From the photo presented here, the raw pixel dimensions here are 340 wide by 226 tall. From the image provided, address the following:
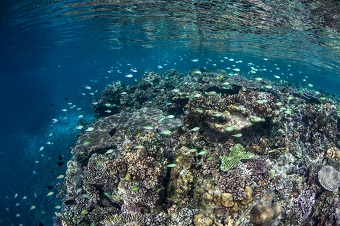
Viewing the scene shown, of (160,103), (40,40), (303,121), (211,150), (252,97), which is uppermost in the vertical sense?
(252,97)

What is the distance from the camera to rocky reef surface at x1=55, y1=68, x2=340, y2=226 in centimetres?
648

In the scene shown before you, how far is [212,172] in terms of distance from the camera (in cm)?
719

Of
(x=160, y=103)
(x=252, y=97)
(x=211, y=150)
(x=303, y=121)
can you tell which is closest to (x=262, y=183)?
(x=211, y=150)

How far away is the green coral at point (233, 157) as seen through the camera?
7.44 meters

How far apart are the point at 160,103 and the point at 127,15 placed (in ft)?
41.8

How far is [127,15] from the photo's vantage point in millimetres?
23047

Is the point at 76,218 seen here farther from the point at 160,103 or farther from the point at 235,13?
the point at 235,13

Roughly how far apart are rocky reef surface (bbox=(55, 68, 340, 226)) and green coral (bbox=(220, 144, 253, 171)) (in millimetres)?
33

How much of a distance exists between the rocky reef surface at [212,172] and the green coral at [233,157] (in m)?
0.03

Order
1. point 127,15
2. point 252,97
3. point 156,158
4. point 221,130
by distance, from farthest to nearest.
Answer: point 127,15 → point 252,97 → point 221,130 → point 156,158

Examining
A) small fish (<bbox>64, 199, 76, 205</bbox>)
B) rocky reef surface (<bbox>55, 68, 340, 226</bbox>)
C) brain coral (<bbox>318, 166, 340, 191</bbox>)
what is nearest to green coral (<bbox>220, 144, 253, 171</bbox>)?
rocky reef surface (<bbox>55, 68, 340, 226</bbox>)

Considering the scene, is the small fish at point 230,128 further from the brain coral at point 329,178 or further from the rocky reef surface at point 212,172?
the brain coral at point 329,178

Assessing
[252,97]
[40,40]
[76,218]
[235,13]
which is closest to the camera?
[76,218]

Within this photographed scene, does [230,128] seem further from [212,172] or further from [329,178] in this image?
[329,178]
